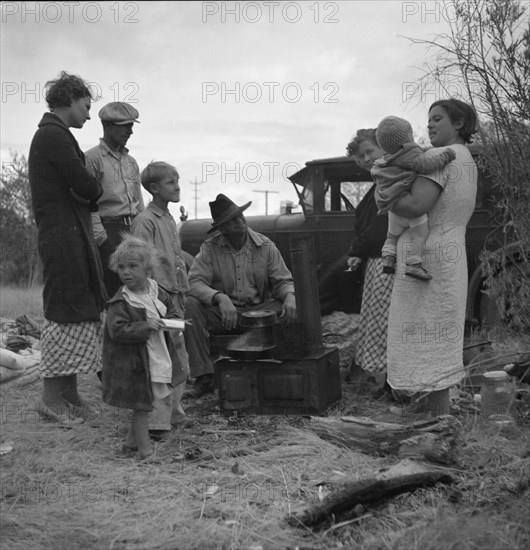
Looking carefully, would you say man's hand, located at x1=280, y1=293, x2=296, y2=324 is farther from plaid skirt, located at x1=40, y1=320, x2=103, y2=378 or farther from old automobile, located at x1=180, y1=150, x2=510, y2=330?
old automobile, located at x1=180, y1=150, x2=510, y2=330

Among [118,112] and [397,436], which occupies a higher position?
[118,112]

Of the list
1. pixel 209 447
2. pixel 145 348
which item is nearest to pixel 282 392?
pixel 209 447

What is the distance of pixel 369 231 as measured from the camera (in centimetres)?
540

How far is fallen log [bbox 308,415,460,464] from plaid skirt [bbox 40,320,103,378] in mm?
1450

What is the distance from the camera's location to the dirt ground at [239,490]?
2738 millimetres

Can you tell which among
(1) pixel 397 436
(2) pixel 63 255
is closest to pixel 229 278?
(2) pixel 63 255

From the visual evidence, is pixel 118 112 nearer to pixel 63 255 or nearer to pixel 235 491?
pixel 63 255

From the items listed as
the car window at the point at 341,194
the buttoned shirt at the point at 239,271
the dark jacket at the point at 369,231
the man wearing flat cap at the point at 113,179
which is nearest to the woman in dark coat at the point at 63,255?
the man wearing flat cap at the point at 113,179

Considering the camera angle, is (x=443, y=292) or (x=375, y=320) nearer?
(x=443, y=292)

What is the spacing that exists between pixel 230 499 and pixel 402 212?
6.30ft

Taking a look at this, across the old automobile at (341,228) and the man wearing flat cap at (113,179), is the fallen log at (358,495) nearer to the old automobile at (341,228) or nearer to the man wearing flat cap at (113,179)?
the man wearing flat cap at (113,179)

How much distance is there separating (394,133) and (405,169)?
0.70ft

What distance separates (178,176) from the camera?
4910mm

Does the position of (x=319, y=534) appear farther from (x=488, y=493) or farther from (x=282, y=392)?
(x=282, y=392)
